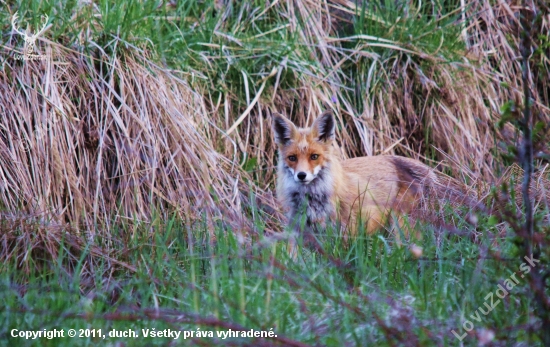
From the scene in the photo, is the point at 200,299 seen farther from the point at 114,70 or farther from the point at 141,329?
the point at 114,70

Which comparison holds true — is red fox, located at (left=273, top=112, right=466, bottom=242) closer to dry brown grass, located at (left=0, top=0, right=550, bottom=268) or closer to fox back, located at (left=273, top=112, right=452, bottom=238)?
fox back, located at (left=273, top=112, right=452, bottom=238)

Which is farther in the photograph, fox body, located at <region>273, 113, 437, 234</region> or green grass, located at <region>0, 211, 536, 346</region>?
fox body, located at <region>273, 113, 437, 234</region>

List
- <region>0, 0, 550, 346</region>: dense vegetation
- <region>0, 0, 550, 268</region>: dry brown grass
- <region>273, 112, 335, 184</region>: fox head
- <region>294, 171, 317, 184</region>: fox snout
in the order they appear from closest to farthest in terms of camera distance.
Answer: <region>0, 0, 550, 346</region>: dense vegetation, <region>0, 0, 550, 268</region>: dry brown grass, <region>294, 171, 317, 184</region>: fox snout, <region>273, 112, 335, 184</region>: fox head

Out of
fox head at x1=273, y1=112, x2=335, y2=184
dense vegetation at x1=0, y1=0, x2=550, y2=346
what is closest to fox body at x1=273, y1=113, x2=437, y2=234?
fox head at x1=273, y1=112, x2=335, y2=184

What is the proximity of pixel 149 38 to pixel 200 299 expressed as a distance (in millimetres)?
3272

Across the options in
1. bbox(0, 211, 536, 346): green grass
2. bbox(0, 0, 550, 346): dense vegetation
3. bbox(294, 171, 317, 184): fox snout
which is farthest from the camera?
bbox(294, 171, 317, 184): fox snout

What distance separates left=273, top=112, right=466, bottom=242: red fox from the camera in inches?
235

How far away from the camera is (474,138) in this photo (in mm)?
7113

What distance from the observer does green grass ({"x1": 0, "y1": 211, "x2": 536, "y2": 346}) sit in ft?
10.0

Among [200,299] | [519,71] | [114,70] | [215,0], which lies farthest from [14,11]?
[519,71]

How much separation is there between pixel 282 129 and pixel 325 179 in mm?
589

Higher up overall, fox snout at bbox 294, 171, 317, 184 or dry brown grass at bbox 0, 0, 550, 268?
dry brown grass at bbox 0, 0, 550, 268

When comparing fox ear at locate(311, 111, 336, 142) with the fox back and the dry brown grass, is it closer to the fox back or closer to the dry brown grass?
the fox back

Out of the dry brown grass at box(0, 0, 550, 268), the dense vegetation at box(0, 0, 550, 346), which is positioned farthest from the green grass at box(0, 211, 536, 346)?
the dry brown grass at box(0, 0, 550, 268)
